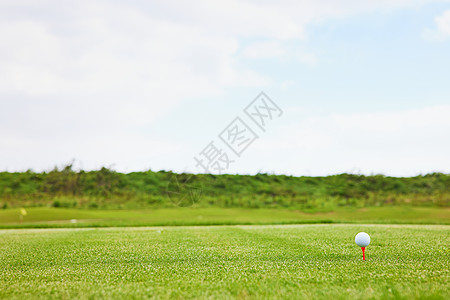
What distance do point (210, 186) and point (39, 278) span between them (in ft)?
102

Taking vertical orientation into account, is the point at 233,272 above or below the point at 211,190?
below

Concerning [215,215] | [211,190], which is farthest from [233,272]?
[211,190]

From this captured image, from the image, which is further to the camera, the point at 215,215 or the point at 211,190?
the point at 211,190

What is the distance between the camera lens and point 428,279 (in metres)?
4.83

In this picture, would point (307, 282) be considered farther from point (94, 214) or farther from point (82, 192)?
point (82, 192)

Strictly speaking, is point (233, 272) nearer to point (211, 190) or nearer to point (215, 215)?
point (215, 215)

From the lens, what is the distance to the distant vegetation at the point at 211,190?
3119 cm

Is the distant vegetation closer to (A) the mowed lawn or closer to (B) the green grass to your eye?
(B) the green grass

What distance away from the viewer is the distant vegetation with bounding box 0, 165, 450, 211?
1228 inches

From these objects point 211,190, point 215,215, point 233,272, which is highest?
point 211,190

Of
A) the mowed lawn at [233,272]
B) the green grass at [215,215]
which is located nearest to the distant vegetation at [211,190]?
the green grass at [215,215]

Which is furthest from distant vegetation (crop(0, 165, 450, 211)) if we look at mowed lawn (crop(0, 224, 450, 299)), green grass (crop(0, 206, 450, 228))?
mowed lawn (crop(0, 224, 450, 299))

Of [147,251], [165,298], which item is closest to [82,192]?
[147,251]

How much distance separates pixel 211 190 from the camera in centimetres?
3525
